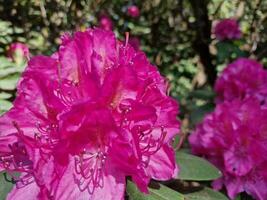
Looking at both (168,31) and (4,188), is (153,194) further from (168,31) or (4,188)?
(168,31)

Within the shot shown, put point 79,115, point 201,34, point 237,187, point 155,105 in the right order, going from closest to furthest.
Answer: point 79,115 < point 155,105 < point 237,187 < point 201,34

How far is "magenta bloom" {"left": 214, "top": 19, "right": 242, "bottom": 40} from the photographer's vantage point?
356 centimetres

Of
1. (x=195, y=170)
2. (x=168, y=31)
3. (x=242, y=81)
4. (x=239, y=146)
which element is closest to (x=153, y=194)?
(x=195, y=170)

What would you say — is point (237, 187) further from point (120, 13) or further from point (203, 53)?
point (120, 13)

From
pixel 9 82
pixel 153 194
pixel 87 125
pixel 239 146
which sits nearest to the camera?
pixel 87 125

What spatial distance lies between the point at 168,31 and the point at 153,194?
300 cm

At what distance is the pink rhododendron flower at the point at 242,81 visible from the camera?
2.14 metres

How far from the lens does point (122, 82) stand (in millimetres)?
1000

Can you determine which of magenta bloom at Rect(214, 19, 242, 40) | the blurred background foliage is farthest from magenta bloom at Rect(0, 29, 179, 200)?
magenta bloom at Rect(214, 19, 242, 40)

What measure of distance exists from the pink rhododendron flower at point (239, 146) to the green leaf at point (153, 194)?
36cm

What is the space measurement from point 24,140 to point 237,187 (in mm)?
671

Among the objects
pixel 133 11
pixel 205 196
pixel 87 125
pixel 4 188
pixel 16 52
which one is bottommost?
pixel 205 196

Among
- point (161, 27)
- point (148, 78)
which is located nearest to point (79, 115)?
point (148, 78)

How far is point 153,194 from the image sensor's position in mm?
1073
